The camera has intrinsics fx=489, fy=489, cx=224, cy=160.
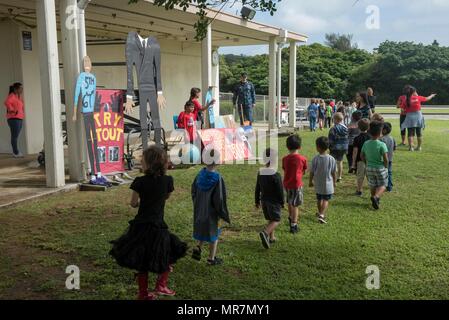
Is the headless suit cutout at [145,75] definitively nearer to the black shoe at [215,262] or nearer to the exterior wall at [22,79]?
the black shoe at [215,262]

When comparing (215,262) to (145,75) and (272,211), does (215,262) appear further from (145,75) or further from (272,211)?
(145,75)

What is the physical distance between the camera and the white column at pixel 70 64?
8328mm

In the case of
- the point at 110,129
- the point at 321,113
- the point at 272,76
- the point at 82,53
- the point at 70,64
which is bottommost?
the point at 110,129

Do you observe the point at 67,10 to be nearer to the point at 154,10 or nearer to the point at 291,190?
the point at 154,10

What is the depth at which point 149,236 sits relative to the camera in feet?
13.0

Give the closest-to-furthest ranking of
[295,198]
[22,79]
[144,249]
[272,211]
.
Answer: [144,249], [272,211], [295,198], [22,79]

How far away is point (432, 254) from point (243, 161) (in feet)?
21.5

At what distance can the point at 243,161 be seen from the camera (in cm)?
1145

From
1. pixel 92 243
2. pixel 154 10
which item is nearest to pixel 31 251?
pixel 92 243

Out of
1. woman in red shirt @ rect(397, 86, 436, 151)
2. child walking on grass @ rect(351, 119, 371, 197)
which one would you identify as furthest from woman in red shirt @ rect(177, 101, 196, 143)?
woman in red shirt @ rect(397, 86, 436, 151)

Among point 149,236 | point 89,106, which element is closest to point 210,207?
point 149,236

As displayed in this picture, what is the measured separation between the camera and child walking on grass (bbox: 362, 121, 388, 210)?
7172 millimetres

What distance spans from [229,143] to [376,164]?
15.2ft

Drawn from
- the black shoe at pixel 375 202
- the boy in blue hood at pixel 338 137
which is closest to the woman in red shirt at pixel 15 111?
the boy in blue hood at pixel 338 137
